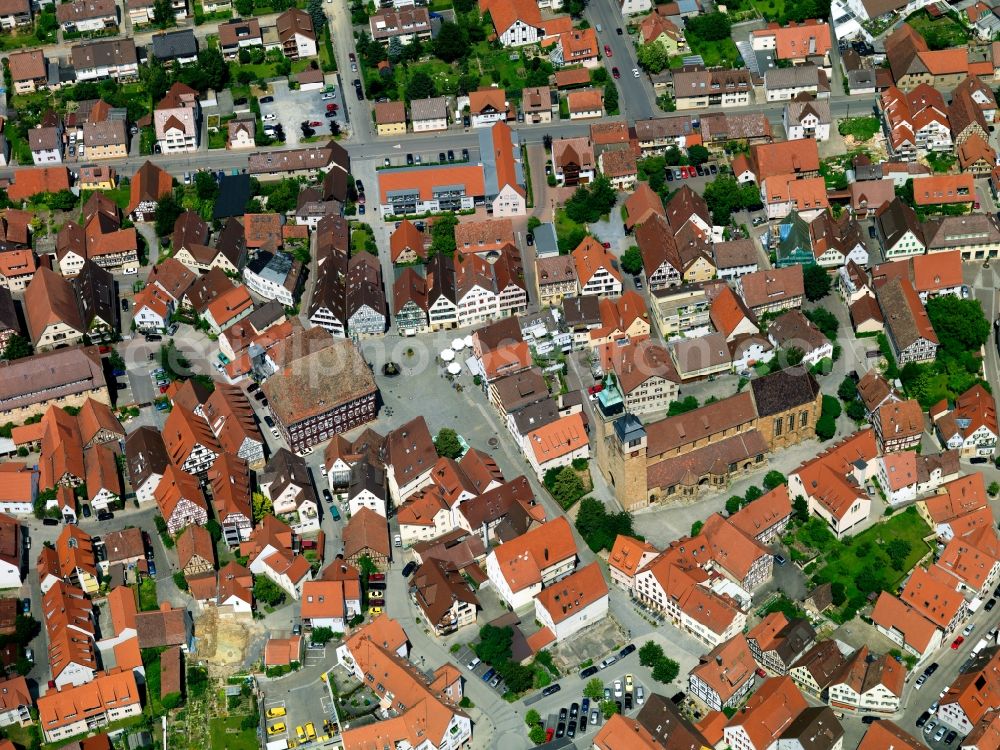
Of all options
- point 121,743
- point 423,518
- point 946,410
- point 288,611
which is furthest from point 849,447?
point 121,743

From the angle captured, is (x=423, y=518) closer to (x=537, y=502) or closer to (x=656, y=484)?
(x=537, y=502)

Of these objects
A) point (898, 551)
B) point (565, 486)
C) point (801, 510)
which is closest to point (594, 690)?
point (565, 486)

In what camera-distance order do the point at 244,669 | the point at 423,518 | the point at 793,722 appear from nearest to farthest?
the point at 793,722, the point at 244,669, the point at 423,518

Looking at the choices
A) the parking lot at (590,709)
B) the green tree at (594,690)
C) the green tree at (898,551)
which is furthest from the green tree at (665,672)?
the green tree at (898,551)

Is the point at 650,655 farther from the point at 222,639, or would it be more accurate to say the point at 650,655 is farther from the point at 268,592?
the point at 222,639

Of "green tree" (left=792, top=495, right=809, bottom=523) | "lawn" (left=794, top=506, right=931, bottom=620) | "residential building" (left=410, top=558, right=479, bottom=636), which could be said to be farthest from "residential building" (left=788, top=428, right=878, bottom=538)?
"residential building" (left=410, top=558, right=479, bottom=636)

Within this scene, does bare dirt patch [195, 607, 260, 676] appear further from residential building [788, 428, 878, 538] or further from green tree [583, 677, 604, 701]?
residential building [788, 428, 878, 538]
